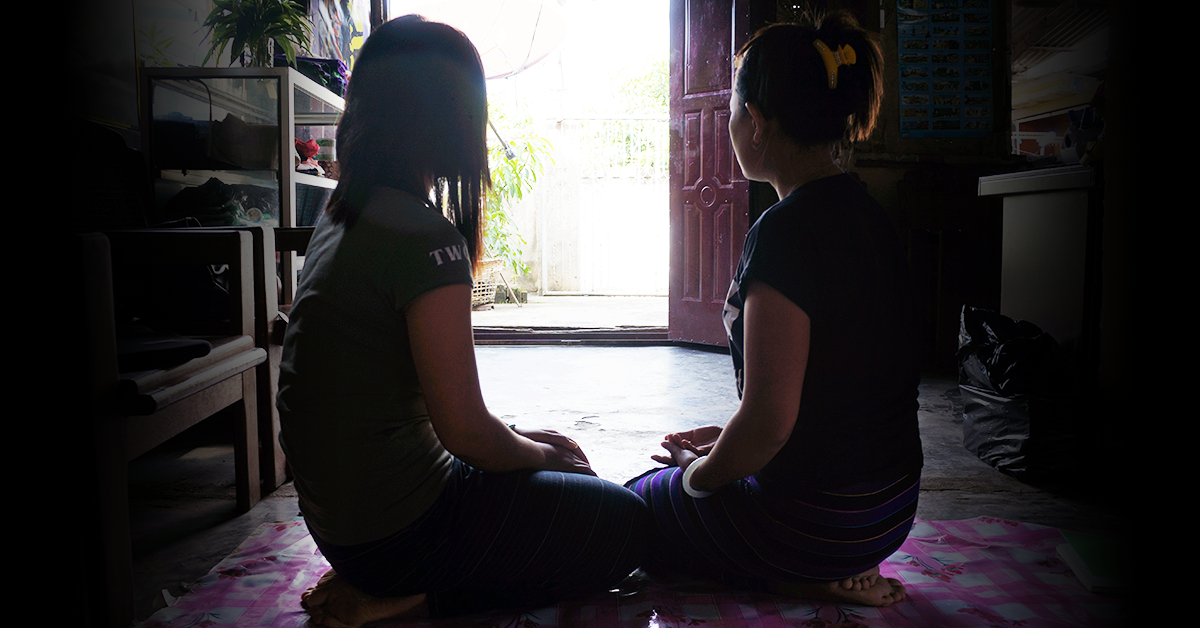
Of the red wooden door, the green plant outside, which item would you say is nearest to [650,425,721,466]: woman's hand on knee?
the red wooden door

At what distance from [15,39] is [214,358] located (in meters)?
1.13

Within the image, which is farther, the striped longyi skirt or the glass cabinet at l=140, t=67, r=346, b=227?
the glass cabinet at l=140, t=67, r=346, b=227

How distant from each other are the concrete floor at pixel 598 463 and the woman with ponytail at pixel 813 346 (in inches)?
32.0

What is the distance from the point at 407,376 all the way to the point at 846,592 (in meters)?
0.91

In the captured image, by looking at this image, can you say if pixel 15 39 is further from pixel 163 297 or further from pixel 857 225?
pixel 857 225

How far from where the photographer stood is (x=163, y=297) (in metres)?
2.05

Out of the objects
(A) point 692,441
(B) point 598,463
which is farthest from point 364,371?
(B) point 598,463

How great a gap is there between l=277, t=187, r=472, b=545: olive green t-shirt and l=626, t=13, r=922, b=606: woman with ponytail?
1.57 feet

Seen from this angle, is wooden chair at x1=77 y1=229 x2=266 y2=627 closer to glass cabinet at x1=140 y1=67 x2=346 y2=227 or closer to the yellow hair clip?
glass cabinet at x1=140 y1=67 x2=346 y2=227

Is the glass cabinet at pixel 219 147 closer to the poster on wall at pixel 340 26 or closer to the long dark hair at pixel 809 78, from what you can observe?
the poster on wall at pixel 340 26

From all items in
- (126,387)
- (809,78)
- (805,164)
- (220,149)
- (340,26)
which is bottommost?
(126,387)

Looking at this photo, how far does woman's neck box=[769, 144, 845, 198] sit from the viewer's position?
118cm

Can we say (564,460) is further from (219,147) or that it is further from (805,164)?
(219,147)

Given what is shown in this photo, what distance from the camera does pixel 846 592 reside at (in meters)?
1.31
